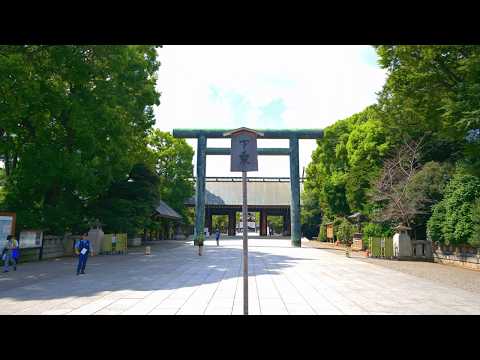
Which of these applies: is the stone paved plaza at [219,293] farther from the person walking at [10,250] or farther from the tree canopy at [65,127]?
the tree canopy at [65,127]

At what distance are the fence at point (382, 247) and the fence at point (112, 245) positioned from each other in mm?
16023

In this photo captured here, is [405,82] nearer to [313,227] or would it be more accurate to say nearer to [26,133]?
[26,133]

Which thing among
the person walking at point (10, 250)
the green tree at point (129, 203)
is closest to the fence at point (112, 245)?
the green tree at point (129, 203)

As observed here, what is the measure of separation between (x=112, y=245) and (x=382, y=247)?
54.8 feet

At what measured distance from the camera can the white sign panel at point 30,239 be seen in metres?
15.4

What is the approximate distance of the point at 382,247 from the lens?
20.8 metres

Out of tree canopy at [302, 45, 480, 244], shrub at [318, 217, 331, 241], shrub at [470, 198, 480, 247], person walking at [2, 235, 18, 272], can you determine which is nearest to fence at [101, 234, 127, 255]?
person walking at [2, 235, 18, 272]

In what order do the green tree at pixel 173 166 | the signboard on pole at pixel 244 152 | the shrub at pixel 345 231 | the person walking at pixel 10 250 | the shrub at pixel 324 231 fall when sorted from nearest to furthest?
the signboard on pole at pixel 244 152
the person walking at pixel 10 250
the shrub at pixel 345 231
the green tree at pixel 173 166
the shrub at pixel 324 231

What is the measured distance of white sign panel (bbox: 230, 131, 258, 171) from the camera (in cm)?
587

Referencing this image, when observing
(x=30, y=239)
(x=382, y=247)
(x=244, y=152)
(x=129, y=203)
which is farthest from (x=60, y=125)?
(x=382, y=247)

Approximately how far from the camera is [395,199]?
64.7 feet

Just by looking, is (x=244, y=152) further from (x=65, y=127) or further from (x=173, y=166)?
(x=173, y=166)
